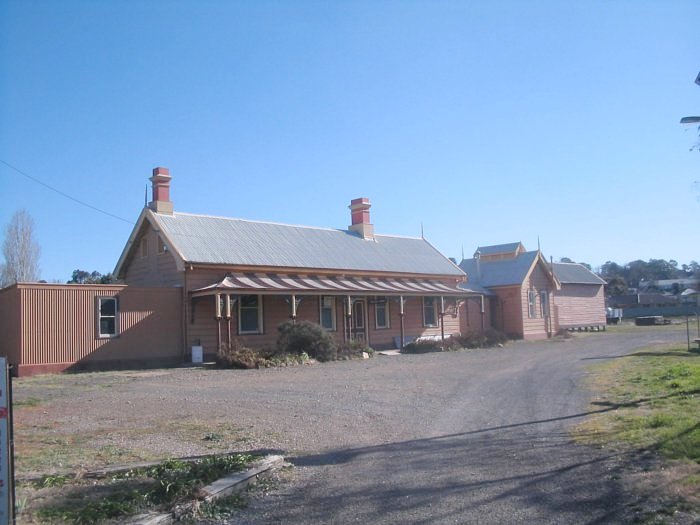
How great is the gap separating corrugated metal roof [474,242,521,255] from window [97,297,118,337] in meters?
25.8

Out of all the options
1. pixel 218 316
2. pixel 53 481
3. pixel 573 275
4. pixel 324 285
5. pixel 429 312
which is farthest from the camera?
pixel 573 275

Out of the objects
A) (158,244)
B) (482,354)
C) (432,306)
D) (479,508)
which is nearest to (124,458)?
(479,508)

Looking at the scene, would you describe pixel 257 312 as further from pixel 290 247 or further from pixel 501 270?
pixel 501 270

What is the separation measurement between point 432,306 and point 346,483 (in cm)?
2863

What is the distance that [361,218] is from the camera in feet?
117

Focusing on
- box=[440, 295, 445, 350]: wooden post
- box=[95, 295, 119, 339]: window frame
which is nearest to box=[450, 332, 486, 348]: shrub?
box=[440, 295, 445, 350]: wooden post

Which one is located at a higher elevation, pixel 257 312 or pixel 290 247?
pixel 290 247

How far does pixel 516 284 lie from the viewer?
37969 mm

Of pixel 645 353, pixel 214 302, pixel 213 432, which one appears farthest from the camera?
pixel 214 302

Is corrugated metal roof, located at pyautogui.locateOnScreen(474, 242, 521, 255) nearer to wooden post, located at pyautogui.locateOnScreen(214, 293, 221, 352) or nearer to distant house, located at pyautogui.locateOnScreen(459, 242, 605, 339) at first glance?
distant house, located at pyautogui.locateOnScreen(459, 242, 605, 339)

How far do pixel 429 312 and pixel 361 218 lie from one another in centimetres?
616

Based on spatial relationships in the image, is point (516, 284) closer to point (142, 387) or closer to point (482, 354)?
point (482, 354)

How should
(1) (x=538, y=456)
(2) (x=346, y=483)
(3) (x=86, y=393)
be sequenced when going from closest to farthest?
(2) (x=346, y=483)
(1) (x=538, y=456)
(3) (x=86, y=393)

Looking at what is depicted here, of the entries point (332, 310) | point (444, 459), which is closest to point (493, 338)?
point (332, 310)
